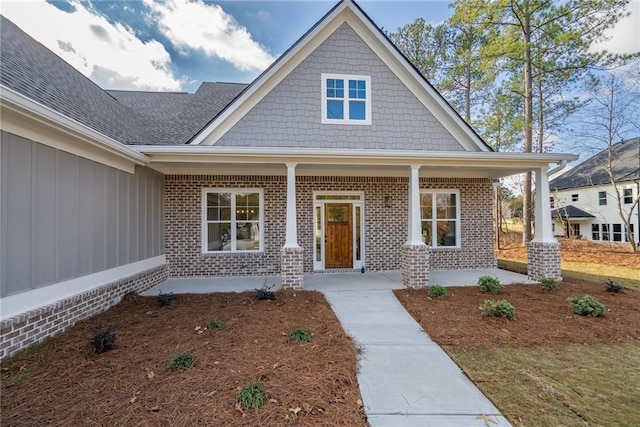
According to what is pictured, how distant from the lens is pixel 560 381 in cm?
323

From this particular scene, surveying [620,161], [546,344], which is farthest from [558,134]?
[546,344]

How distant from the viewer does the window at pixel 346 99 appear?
8367mm

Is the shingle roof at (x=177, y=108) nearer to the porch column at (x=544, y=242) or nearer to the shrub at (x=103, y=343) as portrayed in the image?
the shrub at (x=103, y=343)

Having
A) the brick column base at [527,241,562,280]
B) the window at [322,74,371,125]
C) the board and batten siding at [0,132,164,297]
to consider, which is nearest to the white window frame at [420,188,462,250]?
the brick column base at [527,241,562,280]

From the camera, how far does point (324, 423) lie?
2.50 meters

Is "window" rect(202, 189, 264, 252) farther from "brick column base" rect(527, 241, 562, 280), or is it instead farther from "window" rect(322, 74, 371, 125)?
"brick column base" rect(527, 241, 562, 280)

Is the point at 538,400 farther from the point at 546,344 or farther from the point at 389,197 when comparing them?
the point at 389,197

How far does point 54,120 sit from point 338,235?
681cm

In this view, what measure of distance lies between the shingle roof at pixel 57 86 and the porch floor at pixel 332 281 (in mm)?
3596

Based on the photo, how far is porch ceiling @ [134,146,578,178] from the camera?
6.45 m

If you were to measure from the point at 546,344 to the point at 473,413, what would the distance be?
224cm

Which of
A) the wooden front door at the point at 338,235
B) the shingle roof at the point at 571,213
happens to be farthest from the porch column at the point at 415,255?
the shingle roof at the point at 571,213

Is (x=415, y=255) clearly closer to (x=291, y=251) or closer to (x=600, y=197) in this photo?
(x=291, y=251)

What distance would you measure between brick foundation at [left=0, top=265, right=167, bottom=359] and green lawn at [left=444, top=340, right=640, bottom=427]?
540cm
